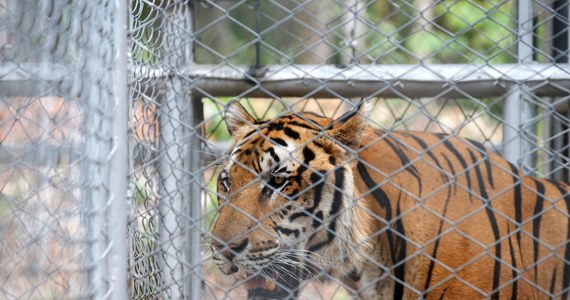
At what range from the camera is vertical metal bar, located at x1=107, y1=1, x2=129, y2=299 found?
1740mm

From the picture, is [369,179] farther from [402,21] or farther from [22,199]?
[402,21]

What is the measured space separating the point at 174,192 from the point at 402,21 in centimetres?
562

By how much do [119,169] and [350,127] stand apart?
0.97 m

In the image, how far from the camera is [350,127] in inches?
98.3

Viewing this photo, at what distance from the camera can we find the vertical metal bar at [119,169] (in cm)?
174

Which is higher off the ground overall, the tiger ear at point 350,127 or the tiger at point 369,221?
the tiger ear at point 350,127

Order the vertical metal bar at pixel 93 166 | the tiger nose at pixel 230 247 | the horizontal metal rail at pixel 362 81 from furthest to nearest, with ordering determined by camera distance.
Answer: the horizontal metal rail at pixel 362 81 → the tiger nose at pixel 230 247 → the vertical metal bar at pixel 93 166

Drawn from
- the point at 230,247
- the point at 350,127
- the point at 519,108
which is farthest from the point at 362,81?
the point at 230,247

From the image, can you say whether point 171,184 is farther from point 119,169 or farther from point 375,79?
point 119,169

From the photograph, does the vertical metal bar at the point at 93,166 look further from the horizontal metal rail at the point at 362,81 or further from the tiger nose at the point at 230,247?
the horizontal metal rail at the point at 362,81

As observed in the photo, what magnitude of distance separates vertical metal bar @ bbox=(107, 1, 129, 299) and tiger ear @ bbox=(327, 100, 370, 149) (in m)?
0.87

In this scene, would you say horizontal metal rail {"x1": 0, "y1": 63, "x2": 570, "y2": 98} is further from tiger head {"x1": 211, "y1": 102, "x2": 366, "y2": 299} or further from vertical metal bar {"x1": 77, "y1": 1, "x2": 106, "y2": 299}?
vertical metal bar {"x1": 77, "y1": 1, "x2": 106, "y2": 299}

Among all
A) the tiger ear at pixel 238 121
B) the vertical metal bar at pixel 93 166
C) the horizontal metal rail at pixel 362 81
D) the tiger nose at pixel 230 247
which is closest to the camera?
the vertical metal bar at pixel 93 166

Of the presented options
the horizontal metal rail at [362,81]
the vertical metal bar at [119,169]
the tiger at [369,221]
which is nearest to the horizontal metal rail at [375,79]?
the horizontal metal rail at [362,81]
